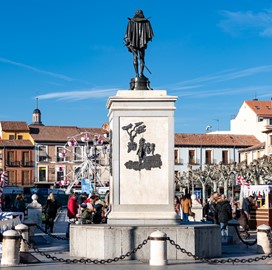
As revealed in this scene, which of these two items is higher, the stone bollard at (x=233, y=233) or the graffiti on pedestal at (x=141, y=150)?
the graffiti on pedestal at (x=141, y=150)

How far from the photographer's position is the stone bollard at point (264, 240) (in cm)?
1889

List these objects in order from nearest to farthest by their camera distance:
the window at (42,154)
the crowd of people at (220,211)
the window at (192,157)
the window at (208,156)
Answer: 1. the crowd of people at (220,211)
2. the window at (192,157)
3. the window at (208,156)
4. the window at (42,154)

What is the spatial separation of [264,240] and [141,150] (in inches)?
163

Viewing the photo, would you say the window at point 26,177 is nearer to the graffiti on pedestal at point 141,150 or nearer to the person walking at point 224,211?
the person walking at point 224,211

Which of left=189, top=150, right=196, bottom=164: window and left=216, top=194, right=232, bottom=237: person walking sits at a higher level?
left=189, top=150, right=196, bottom=164: window

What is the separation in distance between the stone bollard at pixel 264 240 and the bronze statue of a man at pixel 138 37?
5019mm

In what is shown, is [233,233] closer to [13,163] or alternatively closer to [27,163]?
[13,163]

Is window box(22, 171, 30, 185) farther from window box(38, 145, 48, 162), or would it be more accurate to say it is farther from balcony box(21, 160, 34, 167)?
window box(38, 145, 48, 162)

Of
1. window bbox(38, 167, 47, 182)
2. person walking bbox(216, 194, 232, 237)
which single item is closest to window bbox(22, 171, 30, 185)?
window bbox(38, 167, 47, 182)

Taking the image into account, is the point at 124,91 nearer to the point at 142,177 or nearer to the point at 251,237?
the point at 142,177

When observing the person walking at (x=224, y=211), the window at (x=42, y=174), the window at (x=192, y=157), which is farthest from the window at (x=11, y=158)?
the person walking at (x=224, y=211)

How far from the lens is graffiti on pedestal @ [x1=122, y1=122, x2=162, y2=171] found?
688 inches

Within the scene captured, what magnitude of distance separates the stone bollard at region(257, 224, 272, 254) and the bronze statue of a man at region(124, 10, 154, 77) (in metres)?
5.02

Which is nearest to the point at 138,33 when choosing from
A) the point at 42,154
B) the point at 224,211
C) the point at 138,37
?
the point at 138,37
